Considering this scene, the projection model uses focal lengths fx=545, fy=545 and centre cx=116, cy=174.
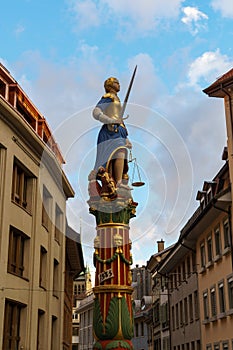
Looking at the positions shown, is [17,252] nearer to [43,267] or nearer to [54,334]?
[43,267]

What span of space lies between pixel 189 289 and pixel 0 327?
22.5 meters

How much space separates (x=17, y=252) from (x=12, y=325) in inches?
121

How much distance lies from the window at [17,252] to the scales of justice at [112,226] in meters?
12.1

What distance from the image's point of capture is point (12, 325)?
2238 centimetres

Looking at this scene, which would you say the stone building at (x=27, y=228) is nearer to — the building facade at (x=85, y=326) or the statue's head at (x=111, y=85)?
the statue's head at (x=111, y=85)

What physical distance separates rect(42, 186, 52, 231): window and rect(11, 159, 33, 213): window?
5.83ft

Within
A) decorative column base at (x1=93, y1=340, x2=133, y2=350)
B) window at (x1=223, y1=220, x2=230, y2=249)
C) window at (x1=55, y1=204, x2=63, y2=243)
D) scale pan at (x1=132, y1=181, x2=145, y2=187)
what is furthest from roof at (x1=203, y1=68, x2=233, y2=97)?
decorative column base at (x1=93, y1=340, x2=133, y2=350)

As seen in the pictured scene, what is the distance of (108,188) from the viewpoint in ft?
36.3

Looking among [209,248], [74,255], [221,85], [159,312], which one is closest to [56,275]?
[209,248]

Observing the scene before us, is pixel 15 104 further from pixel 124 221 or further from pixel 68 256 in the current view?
pixel 68 256

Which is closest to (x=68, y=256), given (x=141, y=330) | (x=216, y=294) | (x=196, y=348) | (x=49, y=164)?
(x=196, y=348)

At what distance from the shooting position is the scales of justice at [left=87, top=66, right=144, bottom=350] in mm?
10352

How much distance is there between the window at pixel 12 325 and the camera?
21672 millimetres

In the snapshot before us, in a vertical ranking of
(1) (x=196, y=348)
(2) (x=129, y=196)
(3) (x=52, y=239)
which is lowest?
(1) (x=196, y=348)
